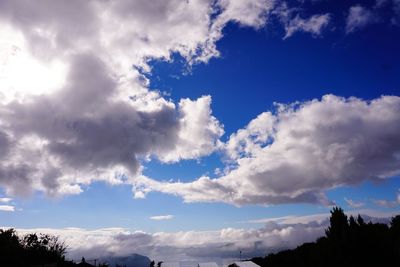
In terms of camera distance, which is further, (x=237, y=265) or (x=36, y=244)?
(x=237, y=265)

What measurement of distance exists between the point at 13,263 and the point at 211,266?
3266 centimetres

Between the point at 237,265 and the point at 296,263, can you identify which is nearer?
the point at 237,265

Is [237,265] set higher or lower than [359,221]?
lower

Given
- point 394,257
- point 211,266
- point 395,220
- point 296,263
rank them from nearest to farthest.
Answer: point 394,257
point 211,266
point 296,263
point 395,220

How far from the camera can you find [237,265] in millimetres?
50438

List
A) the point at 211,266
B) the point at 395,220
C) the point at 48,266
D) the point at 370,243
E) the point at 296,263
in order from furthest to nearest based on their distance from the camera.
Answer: the point at 395,220, the point at 296,263, the point at 211,266, the point at 370,243, the point at 48,266

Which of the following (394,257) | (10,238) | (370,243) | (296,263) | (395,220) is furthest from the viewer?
(395,220)

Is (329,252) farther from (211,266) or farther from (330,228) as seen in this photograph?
(211,266)

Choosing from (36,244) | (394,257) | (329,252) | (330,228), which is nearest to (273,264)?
(330,228)

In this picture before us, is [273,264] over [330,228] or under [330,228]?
under

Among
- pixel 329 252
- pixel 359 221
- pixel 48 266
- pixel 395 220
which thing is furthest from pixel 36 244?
pixel 395 220

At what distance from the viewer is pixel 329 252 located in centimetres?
4356

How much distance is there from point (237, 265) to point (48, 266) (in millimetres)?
26704

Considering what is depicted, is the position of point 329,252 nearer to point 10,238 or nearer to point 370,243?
point 370,243
